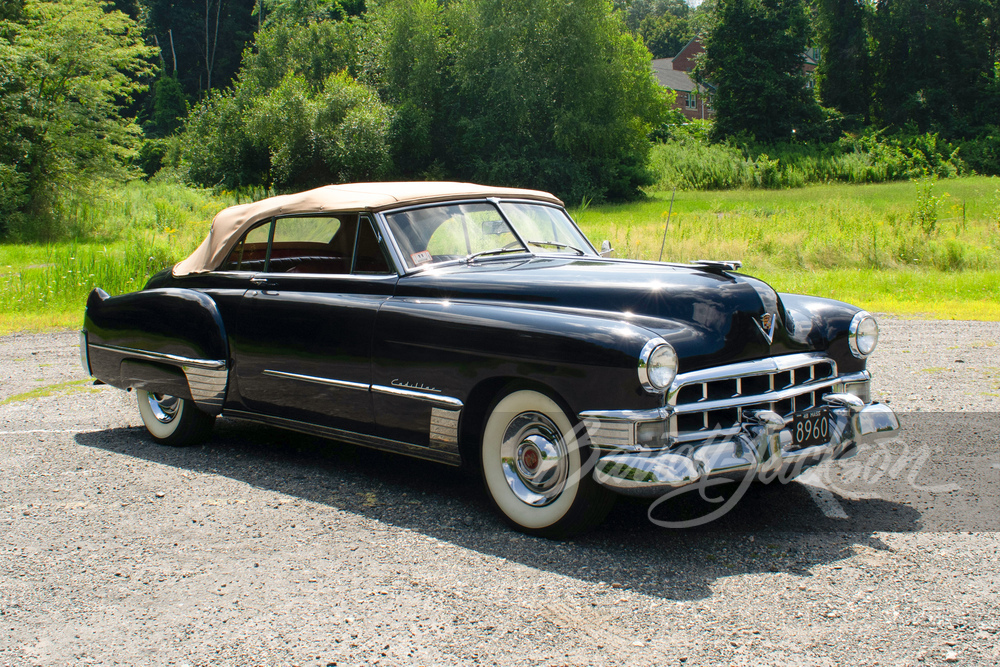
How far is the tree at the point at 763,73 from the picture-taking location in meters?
54.4

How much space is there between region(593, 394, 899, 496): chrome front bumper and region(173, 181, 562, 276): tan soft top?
81.7 inches

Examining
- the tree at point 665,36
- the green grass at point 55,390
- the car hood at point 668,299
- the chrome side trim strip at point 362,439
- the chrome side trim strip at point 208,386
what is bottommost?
the green grass at point 55,390

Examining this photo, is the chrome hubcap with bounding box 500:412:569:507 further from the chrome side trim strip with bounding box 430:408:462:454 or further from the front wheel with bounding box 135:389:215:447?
the front wheel with bounding box 135:389:215:447

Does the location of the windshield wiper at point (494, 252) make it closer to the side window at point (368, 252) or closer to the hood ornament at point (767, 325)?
the side window at point (368, 252)

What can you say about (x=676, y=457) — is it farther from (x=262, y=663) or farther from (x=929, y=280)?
(x=929, y=280)

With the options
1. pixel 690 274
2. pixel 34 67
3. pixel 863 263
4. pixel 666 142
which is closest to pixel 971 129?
pixel 666 142

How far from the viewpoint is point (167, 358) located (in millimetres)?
5527

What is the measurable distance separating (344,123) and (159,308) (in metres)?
39.3

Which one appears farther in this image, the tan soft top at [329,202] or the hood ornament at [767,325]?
the tan soft top at [329,202]

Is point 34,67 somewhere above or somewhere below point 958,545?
above

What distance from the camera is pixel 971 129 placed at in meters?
52.3

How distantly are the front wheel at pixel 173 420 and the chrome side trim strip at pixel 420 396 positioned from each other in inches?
70.3

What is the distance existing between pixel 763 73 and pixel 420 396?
183 ft

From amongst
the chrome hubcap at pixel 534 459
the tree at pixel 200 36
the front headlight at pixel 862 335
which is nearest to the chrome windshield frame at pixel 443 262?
the chrome hubcap at pixel 534 459
